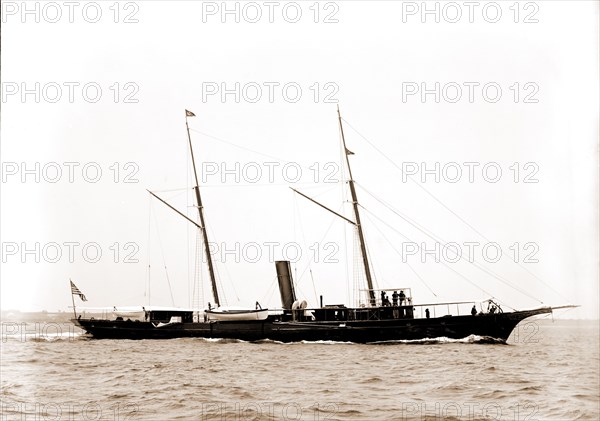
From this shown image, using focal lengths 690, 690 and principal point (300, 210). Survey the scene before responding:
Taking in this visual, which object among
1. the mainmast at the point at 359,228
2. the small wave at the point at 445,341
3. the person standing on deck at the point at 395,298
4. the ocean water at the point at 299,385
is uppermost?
the mainmast at the point at 359,228

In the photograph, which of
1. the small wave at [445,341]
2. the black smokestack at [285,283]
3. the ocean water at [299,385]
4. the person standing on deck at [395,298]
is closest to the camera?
the ocean water at [299,385]

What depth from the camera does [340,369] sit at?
99.7 ft

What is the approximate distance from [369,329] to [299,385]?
2118cm

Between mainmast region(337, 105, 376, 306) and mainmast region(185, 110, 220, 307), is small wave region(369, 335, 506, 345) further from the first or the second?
mainmast region(185, 110, 220, 307)

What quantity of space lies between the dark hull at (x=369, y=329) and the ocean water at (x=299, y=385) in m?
5.58

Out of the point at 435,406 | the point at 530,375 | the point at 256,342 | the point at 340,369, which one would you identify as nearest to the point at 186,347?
the point at 256,342

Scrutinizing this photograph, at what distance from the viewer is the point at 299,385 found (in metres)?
25.5

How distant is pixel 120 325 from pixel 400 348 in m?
24.5

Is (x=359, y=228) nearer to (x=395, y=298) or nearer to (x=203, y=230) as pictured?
(x=395, y=298)

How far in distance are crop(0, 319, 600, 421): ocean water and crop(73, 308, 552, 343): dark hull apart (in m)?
Answer: 5.58

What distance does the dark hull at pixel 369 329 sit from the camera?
45.5m

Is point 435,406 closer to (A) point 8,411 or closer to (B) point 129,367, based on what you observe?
(A) point 8,411

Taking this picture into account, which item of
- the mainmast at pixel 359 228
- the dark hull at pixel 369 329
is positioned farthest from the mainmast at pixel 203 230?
the mainmast at pixel 359 228

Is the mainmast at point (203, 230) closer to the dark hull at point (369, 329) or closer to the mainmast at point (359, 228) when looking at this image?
the dark hull at point (369, 329)
